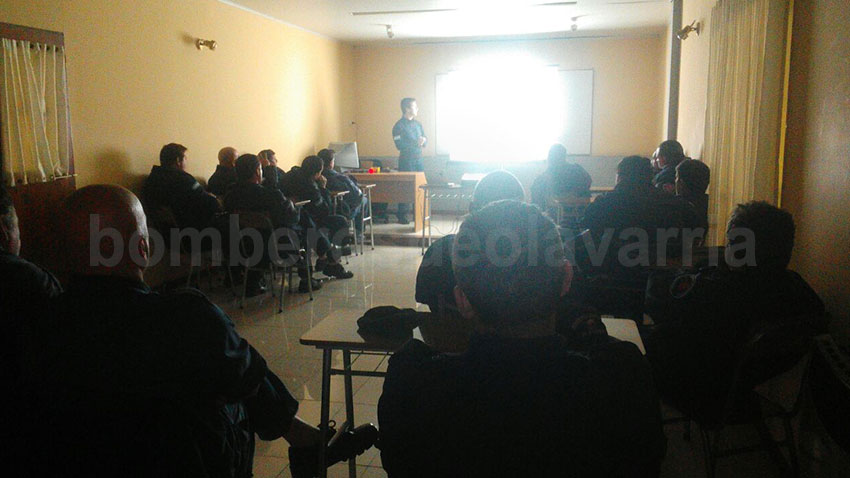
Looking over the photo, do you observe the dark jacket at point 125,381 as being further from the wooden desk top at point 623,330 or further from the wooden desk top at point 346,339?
the wooden desk top at point 623,330

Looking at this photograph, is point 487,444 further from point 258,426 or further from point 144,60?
point 144,60

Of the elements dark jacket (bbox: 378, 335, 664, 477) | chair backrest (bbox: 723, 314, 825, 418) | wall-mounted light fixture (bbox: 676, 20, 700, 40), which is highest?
wall-mounted light fixture (bbox: 676, 20, 700, 40)

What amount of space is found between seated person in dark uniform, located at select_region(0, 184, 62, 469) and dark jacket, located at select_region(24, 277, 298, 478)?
0.10 m

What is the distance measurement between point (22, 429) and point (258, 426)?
51cm

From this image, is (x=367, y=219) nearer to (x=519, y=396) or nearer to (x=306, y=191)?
(x=306, y=191)

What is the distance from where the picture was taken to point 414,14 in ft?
27.5

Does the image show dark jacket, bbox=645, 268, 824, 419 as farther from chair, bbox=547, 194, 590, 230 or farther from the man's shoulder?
chair, bbox=547, 194, 590, 230

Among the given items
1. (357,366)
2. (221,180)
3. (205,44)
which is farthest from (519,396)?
(205,44)

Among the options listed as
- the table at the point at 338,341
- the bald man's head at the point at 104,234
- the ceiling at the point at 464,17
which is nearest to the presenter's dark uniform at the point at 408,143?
the ceiling at the point at 464,17

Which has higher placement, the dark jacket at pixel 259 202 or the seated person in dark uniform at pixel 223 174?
the seated person in dark uniform at pixel 223 174

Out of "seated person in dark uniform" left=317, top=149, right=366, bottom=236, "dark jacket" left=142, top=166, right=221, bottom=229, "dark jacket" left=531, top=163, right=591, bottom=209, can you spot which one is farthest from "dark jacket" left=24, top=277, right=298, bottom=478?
"seated person in dark uniform" left=317, top=149, right=366, bottom=236

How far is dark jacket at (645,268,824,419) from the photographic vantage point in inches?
85.2

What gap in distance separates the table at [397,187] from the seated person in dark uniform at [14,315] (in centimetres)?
691

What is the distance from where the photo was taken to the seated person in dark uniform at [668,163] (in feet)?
17.1
